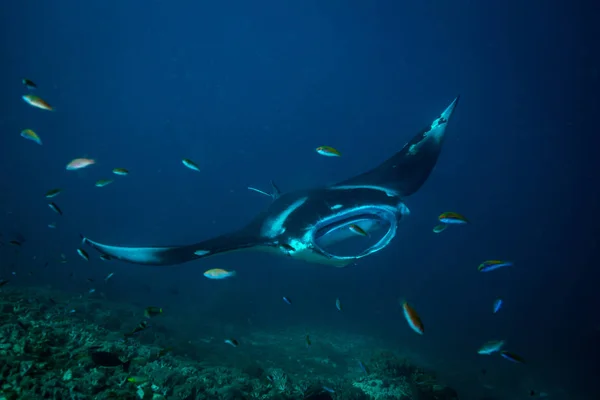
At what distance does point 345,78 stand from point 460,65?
22853 mm

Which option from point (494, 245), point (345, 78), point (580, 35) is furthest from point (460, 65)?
point (494, 245)

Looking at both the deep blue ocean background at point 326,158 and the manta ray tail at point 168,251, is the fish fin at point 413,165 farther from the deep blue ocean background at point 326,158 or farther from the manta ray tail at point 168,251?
the deep blue ocean background at point 326,158

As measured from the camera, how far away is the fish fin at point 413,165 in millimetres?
5645

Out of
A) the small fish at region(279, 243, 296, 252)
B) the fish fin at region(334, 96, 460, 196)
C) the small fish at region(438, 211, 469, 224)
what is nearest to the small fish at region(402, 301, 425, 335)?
the small fish at region(279, 243, 296, 252)

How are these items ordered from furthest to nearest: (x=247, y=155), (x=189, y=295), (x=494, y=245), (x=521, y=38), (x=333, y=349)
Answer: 1. (x=247, y=155)
2. (x=494, y=245)
3. (x=521, y=38)
4. (x=189, y=295)
5. (x=333, y=349)

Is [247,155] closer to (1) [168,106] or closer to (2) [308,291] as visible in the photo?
(1) [168,106]

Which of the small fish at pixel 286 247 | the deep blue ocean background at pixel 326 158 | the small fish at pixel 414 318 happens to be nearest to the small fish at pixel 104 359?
the small fish at pixel 286 247

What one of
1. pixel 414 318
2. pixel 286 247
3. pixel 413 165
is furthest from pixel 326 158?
pixel 414 318

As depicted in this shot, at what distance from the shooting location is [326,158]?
5894cm

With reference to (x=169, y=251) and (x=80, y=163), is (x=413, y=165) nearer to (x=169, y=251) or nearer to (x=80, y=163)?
(x=169, y=251)

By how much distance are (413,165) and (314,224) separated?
122 inches

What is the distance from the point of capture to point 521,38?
121ft

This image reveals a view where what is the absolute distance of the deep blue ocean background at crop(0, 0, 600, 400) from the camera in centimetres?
2342

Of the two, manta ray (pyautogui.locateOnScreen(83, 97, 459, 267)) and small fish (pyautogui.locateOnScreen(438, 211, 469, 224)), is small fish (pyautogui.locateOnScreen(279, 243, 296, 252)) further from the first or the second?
small fish (pyautogui.locateOnScreen(438, 211, 469, 224))
